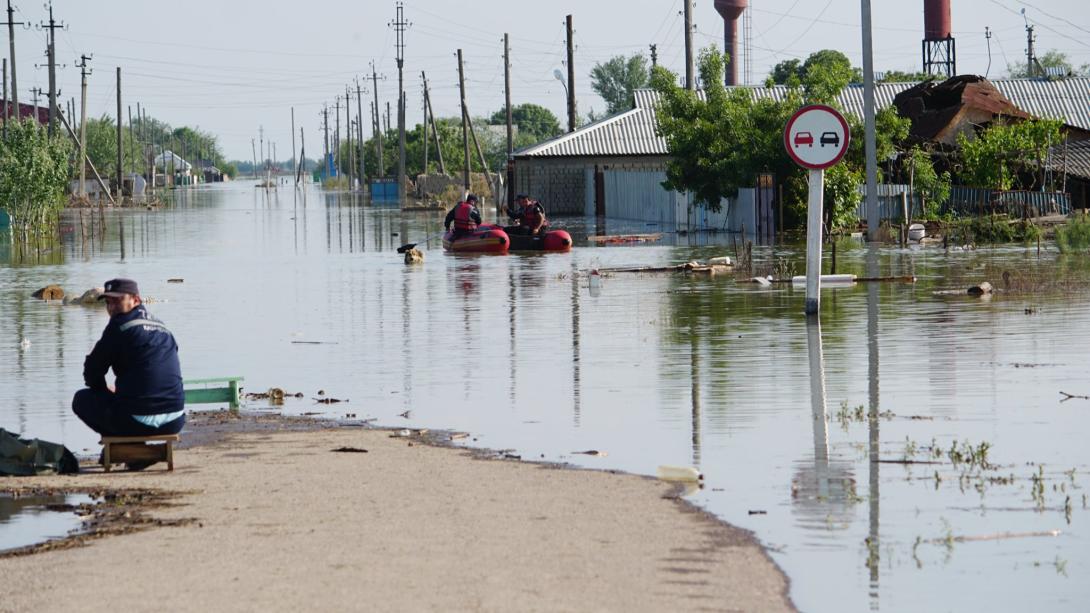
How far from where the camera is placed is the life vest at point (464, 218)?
36.1 meters

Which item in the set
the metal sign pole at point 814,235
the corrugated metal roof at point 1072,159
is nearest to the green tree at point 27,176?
the corrugated metal roof at point 1072,159

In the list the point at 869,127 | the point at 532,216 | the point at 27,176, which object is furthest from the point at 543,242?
the point at 27,176

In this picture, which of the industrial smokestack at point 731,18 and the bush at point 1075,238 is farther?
the industrial smokestack at point 731,18

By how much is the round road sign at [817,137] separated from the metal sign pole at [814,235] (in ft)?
0.55

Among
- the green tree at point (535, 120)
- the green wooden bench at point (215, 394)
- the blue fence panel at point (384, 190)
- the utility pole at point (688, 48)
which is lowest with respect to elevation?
the green wooden bench at point (215, 394)

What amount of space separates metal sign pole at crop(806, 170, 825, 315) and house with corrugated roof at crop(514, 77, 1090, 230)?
35.4m

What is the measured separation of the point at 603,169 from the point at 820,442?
53792 mm

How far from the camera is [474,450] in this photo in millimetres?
11016

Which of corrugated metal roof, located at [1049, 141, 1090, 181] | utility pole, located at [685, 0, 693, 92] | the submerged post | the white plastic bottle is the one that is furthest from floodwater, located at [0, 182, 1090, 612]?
utility pole, located at [685, 0, 693, 92]

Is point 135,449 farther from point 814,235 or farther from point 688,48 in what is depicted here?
point 688,48

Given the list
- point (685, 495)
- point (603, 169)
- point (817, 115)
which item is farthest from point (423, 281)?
point (603, 169)

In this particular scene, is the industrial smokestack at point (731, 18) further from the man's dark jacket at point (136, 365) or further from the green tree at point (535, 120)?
the man's dark jacket at point (136, 365)

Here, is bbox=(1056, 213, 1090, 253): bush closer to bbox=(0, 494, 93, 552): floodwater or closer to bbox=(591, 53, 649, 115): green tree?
bbox=(0, 494, 93, 552): floodwater

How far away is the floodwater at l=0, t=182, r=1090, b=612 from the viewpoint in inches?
316
